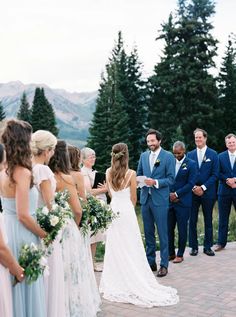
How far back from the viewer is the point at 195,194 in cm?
828

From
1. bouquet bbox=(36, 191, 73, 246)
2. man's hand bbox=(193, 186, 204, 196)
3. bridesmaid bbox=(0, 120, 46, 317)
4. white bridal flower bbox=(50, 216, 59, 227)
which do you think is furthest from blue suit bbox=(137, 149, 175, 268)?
bridesmaid bbox=(0, 120, 46, 317)

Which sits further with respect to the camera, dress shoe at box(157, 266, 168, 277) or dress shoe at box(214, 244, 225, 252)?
dress shoe at box(214, 244, 225, 252)

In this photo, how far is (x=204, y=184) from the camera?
8.22m

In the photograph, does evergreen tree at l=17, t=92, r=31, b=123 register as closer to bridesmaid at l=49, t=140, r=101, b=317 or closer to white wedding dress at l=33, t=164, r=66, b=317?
bridesmaid at l=49, t=140, r=101, b=317

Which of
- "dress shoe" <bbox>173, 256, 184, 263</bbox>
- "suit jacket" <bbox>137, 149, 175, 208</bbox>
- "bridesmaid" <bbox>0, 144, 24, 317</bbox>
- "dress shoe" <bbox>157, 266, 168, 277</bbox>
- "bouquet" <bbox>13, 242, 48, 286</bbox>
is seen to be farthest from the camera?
"dress shoe" <bbox>173, 256, 184, 263</bbox>

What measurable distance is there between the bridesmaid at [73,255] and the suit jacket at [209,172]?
372 cm

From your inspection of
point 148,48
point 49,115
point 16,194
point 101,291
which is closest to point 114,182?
point 101,291

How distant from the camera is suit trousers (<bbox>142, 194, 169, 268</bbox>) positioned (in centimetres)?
696

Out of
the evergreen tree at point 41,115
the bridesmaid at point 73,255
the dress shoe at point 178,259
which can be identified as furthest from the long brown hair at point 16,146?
the evergreen tree at point 41,115

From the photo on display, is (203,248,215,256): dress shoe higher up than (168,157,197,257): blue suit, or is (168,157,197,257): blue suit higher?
(168,157,197,257): blue suit

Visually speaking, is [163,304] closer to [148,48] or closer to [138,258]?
[138,258]

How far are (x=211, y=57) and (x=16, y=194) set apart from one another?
35.2 metres

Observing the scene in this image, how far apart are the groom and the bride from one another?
2.78ft

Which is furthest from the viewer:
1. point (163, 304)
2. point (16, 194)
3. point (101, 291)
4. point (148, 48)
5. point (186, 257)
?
point (148, 48)
